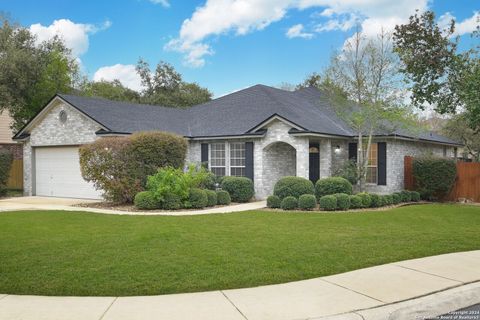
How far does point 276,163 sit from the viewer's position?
64.5ft

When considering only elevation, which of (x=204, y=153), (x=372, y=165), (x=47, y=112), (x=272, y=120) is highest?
(x=47, y=112)

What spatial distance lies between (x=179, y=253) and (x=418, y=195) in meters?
13.5

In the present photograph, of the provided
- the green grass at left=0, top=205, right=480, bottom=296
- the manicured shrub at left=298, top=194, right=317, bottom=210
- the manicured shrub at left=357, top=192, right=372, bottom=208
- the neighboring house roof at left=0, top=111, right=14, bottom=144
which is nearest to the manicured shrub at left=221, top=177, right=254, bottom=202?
the manicured shrub at left=298, top=194, right=317, bottom=210

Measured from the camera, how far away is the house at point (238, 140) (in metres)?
18.6

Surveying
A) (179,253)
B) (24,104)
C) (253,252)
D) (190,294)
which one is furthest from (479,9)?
(24,104)

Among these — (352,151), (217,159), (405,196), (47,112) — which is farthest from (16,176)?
(405,196)

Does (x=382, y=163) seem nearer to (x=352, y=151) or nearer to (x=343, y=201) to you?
(x=352, y=151)

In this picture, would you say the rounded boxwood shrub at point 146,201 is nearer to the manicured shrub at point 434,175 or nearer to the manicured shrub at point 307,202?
the manicured shrub at point 307,202

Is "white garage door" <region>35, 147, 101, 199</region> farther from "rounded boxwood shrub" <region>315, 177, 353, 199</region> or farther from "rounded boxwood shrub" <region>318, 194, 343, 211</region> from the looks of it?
"rounded boxwood shrub" <region>318, 194, 343, 211</region>

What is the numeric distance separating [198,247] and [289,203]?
7.15 meters

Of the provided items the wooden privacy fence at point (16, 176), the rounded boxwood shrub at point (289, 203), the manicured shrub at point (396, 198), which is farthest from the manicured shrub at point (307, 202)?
the wooden privacy fence at point (16, 176)

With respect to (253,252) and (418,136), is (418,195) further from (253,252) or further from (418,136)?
(253,252)

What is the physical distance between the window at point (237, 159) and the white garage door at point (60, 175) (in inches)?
241

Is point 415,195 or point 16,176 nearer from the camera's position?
point 415,195
